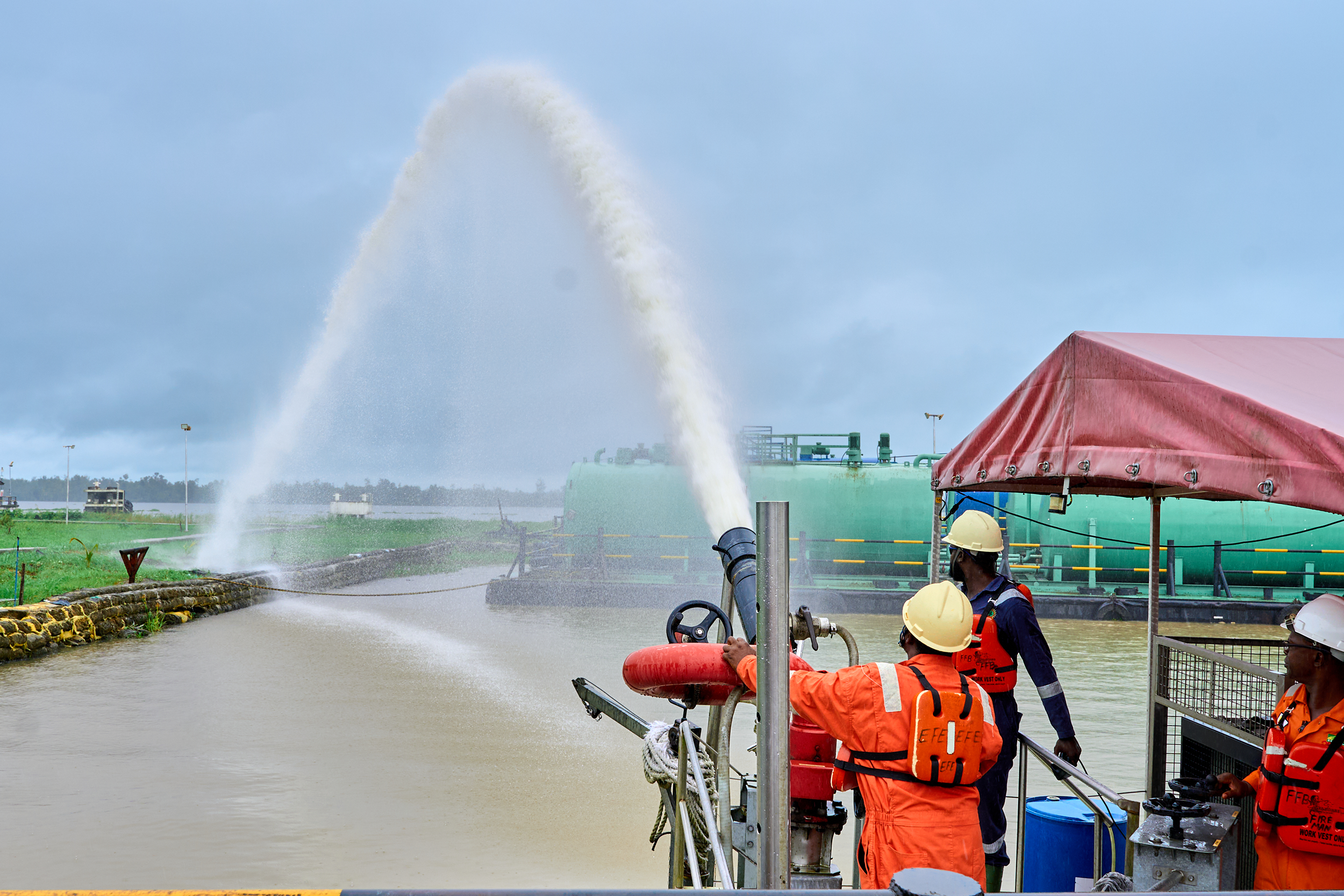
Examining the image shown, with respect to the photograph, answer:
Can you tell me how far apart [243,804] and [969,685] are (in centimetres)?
625

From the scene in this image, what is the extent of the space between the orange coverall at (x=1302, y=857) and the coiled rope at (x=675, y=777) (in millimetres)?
1728

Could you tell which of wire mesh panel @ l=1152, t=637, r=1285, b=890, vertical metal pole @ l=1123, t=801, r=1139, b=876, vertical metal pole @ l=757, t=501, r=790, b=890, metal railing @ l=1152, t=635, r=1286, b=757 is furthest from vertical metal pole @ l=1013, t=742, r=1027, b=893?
vertical metal pole @ l=757, t=501, r=790, b=890

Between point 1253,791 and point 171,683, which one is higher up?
point 1253,791

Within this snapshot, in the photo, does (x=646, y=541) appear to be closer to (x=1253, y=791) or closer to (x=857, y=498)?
(x=857, y=498)

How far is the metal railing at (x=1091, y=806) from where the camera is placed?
11.3 feet

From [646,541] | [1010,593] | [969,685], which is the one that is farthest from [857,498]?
[969,685]

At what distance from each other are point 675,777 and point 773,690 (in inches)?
61.5

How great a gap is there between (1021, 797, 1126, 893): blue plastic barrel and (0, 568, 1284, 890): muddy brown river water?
6.06 ft

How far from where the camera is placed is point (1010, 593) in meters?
4.33

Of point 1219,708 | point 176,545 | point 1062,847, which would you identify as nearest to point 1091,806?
Answer: point 1062,847

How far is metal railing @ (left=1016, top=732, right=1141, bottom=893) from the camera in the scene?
11.3 feet

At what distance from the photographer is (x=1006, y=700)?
14.4 ft

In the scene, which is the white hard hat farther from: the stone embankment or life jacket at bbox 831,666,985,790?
the stone embankment

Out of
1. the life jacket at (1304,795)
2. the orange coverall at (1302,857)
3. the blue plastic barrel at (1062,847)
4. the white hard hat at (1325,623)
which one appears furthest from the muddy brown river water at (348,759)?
the white hard hat at (1325,623)
